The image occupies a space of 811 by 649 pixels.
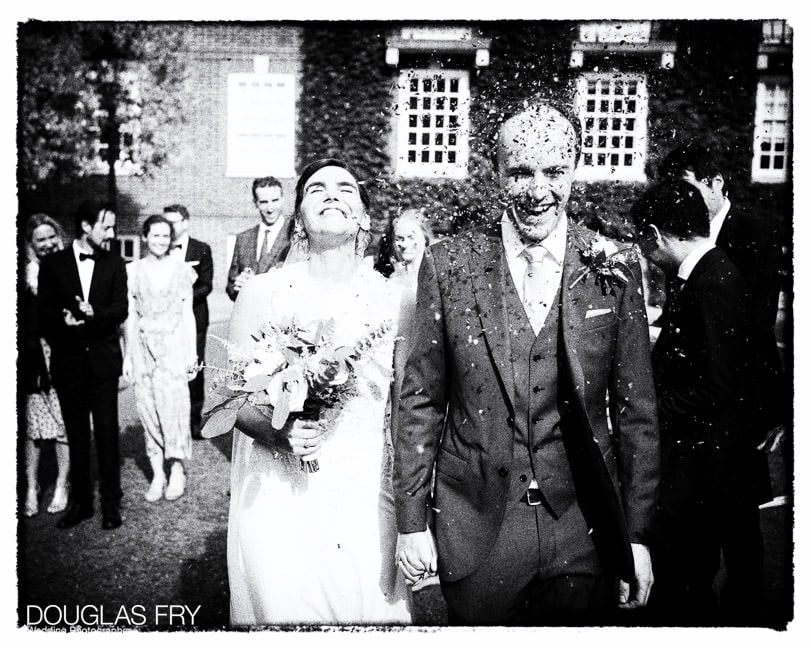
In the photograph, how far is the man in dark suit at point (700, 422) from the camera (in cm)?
384

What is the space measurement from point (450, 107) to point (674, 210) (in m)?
1.23

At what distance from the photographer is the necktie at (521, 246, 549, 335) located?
3.31 metres

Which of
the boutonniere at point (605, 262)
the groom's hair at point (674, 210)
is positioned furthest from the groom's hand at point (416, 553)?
the groom's hair at point (674, 210)

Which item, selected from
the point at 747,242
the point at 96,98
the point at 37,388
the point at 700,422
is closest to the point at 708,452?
the point at 700,422

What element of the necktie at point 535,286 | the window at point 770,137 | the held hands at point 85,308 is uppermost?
the window at point 770,137

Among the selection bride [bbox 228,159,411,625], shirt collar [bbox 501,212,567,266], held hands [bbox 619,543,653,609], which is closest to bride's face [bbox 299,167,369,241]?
bride [bbox 228,159,411,625]

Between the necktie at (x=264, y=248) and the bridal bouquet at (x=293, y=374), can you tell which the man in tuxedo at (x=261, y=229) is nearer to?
the necktie at (x=264, y=248)

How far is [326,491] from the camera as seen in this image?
11.9 ft

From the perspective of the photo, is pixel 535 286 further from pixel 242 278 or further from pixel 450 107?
pixel 242 278

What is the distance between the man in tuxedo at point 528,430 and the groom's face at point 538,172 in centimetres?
2

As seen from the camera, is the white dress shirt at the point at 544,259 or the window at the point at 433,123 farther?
the window at the point at 433,123

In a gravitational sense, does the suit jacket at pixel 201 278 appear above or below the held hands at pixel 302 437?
above

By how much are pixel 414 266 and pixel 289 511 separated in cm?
134

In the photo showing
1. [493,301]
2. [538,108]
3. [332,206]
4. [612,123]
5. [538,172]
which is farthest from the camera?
[612,123]
